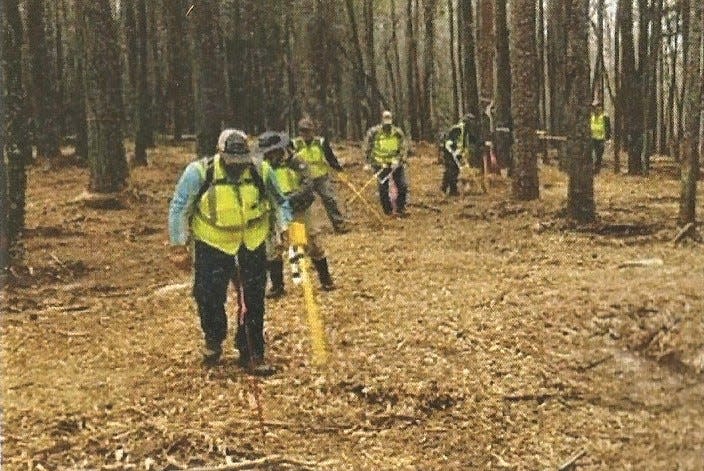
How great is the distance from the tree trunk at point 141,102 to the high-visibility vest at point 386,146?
7.95 meters

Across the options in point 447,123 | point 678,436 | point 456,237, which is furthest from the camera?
point 447,123

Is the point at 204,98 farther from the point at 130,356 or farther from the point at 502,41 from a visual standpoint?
the point at 130,356

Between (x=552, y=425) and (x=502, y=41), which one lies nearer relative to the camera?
(x=552, y=425)

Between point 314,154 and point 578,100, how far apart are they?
362 centimetres

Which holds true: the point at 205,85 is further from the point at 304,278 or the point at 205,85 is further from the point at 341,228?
the point at 304,278

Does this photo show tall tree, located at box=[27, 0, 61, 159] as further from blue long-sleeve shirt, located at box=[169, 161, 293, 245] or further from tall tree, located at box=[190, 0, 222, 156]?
blue long-sleeve shirt, located at box=[169, 161, 293, 245]

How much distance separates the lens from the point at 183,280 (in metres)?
11.9

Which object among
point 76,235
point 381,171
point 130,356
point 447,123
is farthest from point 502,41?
point 447,123

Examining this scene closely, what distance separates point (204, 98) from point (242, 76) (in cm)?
1779

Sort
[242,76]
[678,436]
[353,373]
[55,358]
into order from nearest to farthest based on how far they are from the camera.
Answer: [678,436]
[353,373]
[55,358]
[242,76]

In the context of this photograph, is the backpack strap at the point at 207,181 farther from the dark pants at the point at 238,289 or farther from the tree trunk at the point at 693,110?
the tree trunk at the point at 693,110

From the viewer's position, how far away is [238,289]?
25.3 ft

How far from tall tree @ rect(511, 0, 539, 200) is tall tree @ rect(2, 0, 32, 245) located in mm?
7712

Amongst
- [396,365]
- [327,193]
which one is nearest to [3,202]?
[327,193]
